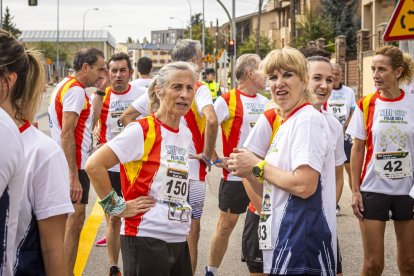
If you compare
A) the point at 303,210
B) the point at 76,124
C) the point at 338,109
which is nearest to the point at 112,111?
the point at 76,124

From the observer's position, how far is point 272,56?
411 cm

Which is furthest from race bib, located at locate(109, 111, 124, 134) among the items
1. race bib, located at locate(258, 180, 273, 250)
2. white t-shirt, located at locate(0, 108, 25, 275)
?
white t-shirt, located at locate(0, 108, 25, 275)

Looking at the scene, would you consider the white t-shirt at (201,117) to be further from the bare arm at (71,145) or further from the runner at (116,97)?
the runner at (116,97)

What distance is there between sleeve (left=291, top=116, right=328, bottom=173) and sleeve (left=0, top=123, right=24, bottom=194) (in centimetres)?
159

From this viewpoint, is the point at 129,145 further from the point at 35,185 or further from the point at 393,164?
the point at 393,164

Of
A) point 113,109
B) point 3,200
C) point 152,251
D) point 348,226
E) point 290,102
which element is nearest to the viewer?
point 3,200

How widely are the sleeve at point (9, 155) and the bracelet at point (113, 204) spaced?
1814mm

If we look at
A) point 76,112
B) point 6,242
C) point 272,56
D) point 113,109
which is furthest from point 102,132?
point 6,242

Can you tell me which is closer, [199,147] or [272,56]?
[272,56]

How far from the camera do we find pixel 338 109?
10.7 meters

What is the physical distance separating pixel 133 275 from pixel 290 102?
1.46 meters

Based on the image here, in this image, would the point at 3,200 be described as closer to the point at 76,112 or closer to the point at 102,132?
the point at 76,112

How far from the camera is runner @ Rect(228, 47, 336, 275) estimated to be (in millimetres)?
3793

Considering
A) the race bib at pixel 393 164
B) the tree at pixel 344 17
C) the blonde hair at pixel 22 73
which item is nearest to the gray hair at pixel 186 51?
the race bib at pixel 393 164
